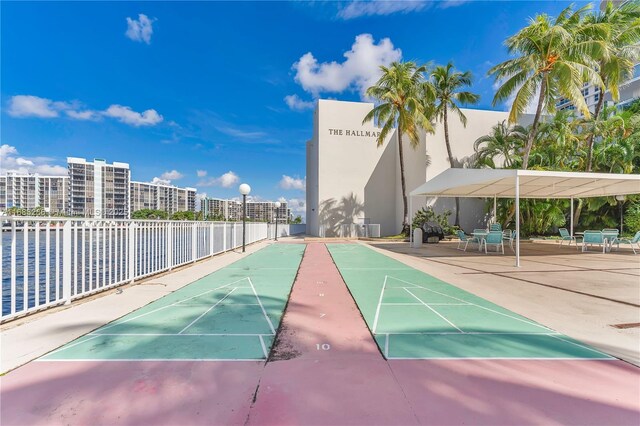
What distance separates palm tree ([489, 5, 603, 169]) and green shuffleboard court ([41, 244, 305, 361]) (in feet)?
47.3

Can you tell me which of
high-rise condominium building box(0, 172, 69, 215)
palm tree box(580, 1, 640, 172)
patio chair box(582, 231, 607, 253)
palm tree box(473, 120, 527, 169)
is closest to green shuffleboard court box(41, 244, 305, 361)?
patio chair box(582, 231, 607, 253)

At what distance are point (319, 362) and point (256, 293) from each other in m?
2.99

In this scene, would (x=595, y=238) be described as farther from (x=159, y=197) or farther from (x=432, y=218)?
(x=159, y=197)

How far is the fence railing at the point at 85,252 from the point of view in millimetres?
4070

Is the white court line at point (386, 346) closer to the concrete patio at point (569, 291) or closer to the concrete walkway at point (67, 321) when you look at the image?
the concrete patio at point (569, 291)

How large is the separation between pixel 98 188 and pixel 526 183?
9898 cm

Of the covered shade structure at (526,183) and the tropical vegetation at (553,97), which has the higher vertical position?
the tropical vegetation at (553,97)

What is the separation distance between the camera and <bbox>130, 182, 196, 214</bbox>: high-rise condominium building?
293 ft

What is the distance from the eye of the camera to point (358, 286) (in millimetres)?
6402

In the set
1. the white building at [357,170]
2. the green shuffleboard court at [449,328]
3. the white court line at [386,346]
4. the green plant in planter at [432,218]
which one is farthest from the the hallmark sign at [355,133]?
the white court line at [386,346]

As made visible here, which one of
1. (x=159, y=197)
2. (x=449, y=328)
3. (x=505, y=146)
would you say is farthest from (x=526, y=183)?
(x=159, y=197)

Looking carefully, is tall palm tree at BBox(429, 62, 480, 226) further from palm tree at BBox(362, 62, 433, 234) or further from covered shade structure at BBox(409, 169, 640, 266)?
covered shade structure at BBox(409, 169, 640, 266)

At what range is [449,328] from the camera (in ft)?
12.8

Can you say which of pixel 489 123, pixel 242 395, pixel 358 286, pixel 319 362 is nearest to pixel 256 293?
pixel 358 286
